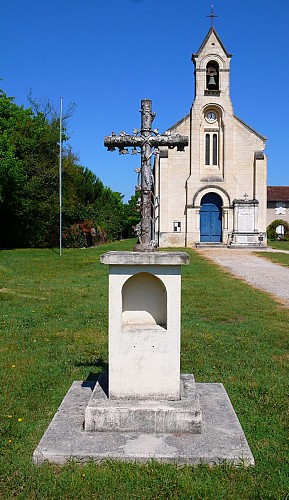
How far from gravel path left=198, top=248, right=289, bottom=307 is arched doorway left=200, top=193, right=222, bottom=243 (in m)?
3.56

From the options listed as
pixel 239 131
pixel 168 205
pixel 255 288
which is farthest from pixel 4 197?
pixel 255 288

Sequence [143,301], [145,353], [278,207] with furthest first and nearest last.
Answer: [278,207] → [143,301] → [145,353]

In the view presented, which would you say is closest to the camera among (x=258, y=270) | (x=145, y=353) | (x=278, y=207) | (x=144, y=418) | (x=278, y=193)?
(x=144, y=418)

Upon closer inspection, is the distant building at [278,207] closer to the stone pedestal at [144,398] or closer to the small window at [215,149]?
the small window at [215,149]

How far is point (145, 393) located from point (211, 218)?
30403 mm

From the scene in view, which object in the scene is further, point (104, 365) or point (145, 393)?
point (104, 365)

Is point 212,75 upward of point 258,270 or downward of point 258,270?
upward

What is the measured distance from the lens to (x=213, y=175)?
1355 inches

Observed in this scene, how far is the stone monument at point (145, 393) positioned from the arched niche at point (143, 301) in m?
0.01

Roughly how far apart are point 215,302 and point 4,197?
20.2 m

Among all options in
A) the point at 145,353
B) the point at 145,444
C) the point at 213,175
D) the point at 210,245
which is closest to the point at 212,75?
the point at 213,175

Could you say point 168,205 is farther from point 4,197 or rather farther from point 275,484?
point 275,484

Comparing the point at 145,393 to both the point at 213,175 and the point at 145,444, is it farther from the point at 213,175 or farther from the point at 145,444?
the point at 213,175

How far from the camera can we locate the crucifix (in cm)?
518
